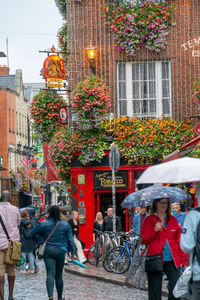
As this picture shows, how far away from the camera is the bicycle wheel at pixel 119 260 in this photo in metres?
16.7

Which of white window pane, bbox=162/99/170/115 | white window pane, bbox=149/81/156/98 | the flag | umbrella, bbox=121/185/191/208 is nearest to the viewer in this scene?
umbrella, bbox=121/185/191/208

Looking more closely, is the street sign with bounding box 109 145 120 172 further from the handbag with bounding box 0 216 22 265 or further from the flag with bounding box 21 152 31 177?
the flag with bounding box 21 152 31 177

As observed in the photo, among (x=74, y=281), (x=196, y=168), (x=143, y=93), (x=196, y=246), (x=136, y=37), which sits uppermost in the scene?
(x=136, y=37)

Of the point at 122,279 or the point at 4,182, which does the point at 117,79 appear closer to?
the point at 122,279

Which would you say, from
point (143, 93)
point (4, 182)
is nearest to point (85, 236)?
point (143, 93)

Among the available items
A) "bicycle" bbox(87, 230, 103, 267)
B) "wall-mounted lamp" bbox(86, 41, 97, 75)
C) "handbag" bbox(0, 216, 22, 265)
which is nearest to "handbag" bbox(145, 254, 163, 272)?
"handbag" bbox(0, 216, 22, 265)

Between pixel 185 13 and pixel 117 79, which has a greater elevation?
pixel 185 13

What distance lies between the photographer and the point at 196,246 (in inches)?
276

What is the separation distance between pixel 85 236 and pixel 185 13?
8.30 metres

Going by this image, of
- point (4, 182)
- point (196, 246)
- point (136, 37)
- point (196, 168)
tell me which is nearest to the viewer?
point (196, 246)

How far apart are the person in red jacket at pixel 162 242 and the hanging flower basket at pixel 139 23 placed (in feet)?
44.1

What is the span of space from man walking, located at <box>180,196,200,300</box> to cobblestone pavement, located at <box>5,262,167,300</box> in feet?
18.4

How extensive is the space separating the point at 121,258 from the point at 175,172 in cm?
948

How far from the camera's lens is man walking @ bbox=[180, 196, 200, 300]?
6906 millimetres
